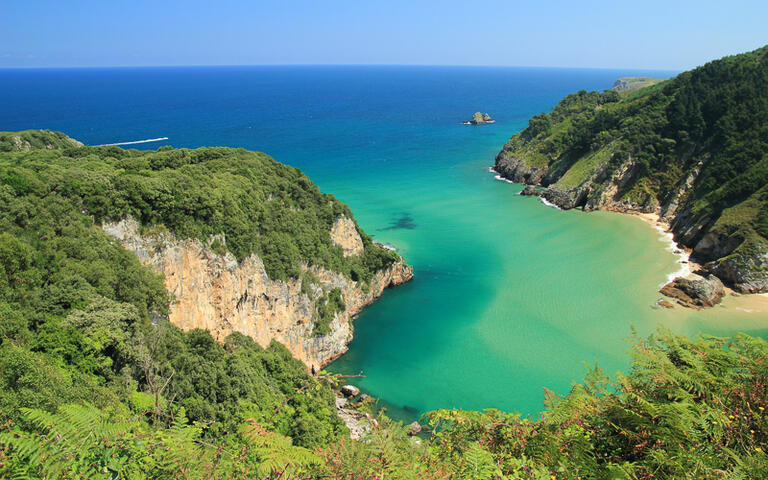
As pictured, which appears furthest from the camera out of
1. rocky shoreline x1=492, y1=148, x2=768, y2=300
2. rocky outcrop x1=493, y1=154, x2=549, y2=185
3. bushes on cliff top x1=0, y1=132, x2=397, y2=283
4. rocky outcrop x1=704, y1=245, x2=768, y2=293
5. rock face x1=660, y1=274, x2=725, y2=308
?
rocky outcrop x1=493, y1=154, x2=549, y2=185

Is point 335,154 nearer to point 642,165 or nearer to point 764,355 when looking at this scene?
point 642,165

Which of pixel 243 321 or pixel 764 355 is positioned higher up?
pixel 764 355

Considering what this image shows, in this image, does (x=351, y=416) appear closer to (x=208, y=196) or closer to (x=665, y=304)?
(x=208, y=196)

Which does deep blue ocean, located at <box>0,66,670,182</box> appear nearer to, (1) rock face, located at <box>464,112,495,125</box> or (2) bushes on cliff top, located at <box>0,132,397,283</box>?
(1) rock face, located at <box>464,112,495,125</box>

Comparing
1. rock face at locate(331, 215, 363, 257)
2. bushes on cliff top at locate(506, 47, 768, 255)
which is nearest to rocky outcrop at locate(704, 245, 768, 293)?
bushes on cliff top at locate(506, 47, 768, 255)

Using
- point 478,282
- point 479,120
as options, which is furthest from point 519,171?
point 479,120

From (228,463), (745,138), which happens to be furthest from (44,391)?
(745,138)
